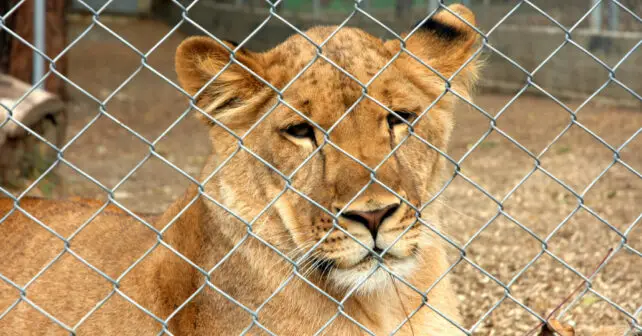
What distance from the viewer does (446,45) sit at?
3.67 meters

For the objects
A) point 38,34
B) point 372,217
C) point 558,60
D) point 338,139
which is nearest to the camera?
point 372,217

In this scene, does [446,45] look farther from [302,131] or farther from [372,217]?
[372,217]

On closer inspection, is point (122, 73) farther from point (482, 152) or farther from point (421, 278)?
point (421, 278)

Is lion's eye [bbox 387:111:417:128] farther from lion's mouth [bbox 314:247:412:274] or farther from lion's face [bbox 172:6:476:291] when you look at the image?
lion's mouth [bbox 314:247:412:274]

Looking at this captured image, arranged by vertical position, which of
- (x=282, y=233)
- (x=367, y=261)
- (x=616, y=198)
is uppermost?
(x=367, y=261)

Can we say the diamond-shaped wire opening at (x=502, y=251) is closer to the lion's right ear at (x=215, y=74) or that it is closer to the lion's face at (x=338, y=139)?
the lion's face at (x=338, y=139)

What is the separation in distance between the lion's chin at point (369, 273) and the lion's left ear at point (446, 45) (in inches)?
33.7

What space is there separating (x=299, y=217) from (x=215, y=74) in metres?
0.61

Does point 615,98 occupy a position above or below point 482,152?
above

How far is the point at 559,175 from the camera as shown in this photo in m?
8.04

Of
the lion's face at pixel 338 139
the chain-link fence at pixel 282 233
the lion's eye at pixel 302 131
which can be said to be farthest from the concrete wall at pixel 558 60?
the lion's eye at pixel 302 131

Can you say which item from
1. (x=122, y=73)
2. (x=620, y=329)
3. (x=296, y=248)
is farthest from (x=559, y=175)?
(x=122, y=73)

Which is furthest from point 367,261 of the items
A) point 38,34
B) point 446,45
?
point 38,34

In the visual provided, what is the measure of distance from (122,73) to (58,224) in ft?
37.1
